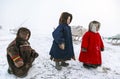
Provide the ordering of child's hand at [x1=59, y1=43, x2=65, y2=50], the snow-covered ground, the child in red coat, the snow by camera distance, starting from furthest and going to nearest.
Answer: the snow < the child in red coat < child's hand at [x1=59, y1=43, x2=65, y2=50] < the snow-covered ground

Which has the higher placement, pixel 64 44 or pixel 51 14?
pixel 51 14

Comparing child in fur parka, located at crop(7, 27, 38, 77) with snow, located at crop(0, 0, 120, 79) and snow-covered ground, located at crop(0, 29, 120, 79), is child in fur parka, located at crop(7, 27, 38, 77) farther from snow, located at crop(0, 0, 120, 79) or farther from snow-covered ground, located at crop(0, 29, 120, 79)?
snow, located at crop(0, 0, 120, 79)

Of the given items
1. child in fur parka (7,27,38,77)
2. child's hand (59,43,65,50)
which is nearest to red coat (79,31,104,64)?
child's hand (59,43,65,50)

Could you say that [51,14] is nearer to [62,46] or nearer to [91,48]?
[91,48]

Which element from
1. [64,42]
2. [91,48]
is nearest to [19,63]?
[64,42]

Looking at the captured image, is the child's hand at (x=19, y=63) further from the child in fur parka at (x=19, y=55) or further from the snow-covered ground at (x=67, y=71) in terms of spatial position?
the snow-covered ground at (x=67, y=71)

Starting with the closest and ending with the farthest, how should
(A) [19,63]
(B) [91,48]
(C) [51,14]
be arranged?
1. (A) [19,63]
2. (B) [91,48]
3. (C) [51,14]

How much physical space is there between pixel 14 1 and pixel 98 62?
4.90 metres

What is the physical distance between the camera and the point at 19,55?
282cm

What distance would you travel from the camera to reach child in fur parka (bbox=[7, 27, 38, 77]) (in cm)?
272

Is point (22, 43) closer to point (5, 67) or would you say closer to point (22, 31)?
point (22, 31)

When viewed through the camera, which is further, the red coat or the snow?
the snow

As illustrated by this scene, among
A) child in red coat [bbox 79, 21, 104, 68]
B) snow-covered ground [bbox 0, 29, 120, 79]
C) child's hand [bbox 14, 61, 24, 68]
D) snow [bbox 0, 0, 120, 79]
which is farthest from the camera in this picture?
snow [bbox 0, 0, 120, 79]

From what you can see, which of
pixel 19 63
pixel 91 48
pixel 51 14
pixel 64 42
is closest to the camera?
pixel 19 63
